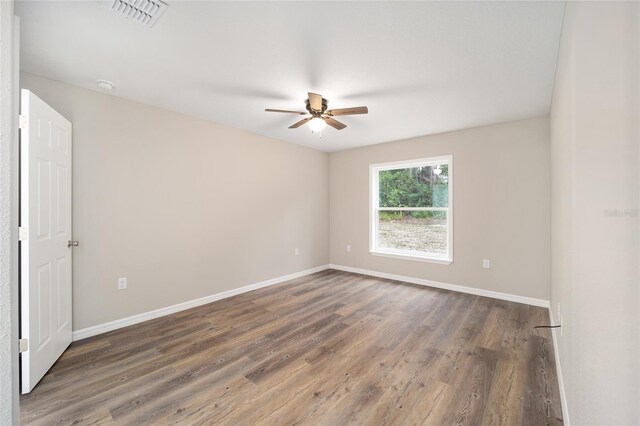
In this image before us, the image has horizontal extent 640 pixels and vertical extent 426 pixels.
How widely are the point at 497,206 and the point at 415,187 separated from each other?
1235mm

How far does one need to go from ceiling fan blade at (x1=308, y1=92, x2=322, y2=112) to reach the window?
2.34 metres

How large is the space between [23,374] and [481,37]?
3881mm

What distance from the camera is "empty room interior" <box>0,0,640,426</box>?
98 centimetres

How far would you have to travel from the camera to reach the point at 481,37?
183 centimetres

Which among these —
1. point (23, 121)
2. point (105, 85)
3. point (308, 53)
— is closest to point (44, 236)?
point (23, 121)

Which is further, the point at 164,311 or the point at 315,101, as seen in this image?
the point at 164,311

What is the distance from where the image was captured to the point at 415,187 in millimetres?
4484

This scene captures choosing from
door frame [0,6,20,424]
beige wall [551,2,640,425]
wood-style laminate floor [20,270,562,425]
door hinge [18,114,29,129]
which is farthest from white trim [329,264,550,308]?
door hinge [18,114,29,129]

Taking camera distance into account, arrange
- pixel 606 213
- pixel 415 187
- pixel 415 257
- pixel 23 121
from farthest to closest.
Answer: pixel 415 187
pixel 415 257
pixel 23 121
pixel 606 213

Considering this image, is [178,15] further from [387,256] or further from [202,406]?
[387,256]

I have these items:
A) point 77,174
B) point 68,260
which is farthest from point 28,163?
point 68,260

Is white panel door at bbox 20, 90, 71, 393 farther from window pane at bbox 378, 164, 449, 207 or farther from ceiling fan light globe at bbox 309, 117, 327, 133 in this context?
window pane at bbox 378, 164, 449, 207

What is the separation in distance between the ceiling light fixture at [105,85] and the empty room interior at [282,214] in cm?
2

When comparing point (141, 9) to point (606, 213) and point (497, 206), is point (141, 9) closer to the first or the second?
point (606, 213)
